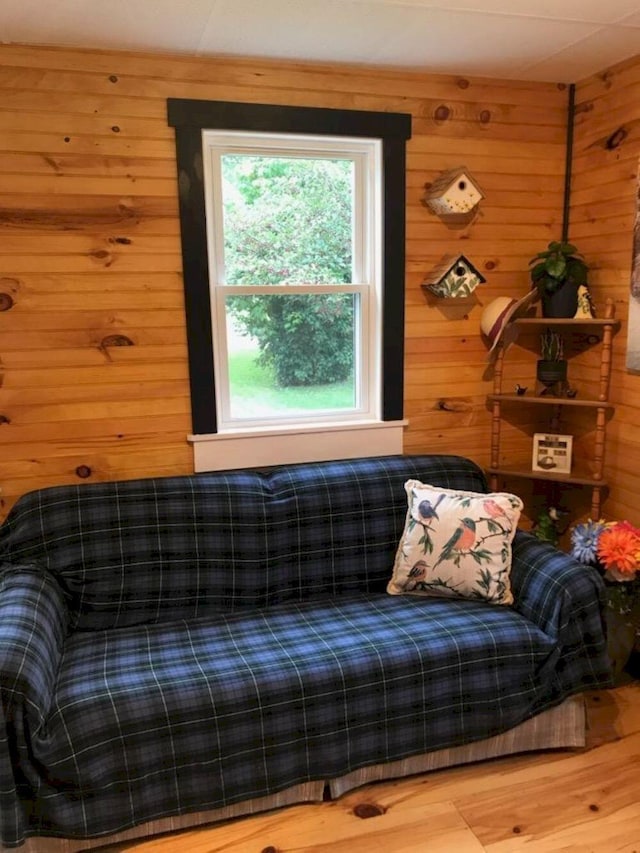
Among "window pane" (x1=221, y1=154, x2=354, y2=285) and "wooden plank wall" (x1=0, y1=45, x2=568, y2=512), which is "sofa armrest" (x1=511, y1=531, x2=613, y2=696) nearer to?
"wooden plank wall" (x1=0, y1=45, x2=568, y2=512)

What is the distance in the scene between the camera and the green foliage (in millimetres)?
2619

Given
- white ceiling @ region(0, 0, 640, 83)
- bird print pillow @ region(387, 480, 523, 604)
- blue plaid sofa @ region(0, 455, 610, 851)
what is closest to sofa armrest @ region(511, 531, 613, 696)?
blue plaid sofa @ region(0, 455, 610, 851)

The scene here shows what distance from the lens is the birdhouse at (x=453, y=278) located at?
8.93 feet

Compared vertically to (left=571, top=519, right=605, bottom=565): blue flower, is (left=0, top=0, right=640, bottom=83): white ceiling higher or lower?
higher

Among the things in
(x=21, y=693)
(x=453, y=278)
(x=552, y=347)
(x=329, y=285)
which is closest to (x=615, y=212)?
(x=552, y=347)

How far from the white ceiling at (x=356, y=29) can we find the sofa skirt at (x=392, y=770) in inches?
87.3

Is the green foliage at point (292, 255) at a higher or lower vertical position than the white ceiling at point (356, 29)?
lower

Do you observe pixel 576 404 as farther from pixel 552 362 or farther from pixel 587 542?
pixel 587 542

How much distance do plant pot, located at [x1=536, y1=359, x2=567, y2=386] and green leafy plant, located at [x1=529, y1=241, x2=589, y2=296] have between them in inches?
12.3

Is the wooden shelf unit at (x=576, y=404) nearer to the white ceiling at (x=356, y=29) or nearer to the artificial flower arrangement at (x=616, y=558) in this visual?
the artificial flower arrangement at (x=616, y=558)

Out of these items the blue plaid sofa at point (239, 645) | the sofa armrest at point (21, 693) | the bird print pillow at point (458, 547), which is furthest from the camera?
the bird print pillow at point (458, 547)

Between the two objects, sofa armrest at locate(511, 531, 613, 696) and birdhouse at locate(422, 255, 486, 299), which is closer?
sofa armrest at locate(511, 531, 613, 696)

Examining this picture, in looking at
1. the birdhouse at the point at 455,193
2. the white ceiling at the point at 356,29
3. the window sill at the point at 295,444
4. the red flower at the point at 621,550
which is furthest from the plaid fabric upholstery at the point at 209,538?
the white ceiling at the point at 356,29

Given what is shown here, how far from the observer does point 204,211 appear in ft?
8.21
